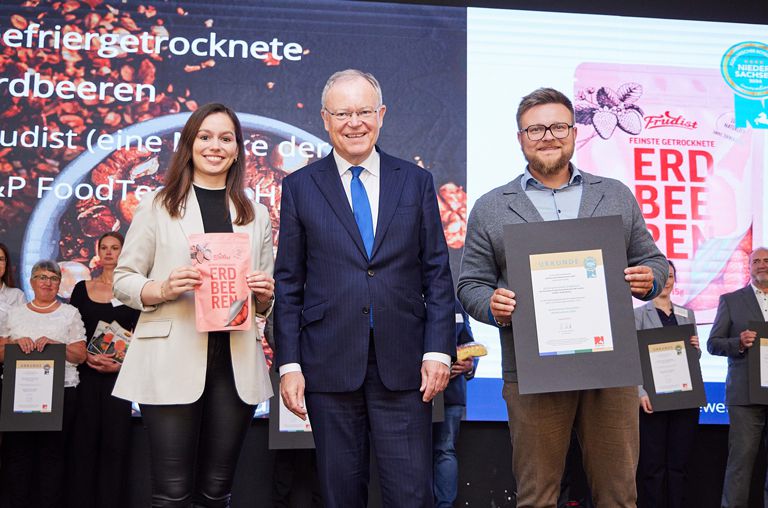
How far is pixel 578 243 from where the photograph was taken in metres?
2.21

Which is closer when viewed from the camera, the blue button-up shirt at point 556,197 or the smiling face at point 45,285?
the blue button-up shirt at point 556,197

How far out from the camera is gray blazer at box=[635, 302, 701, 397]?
4.86 m

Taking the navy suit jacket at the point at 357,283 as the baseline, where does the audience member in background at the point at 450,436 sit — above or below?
below

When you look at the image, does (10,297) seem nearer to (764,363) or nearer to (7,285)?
(7,285)

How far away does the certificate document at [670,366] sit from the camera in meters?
4.64

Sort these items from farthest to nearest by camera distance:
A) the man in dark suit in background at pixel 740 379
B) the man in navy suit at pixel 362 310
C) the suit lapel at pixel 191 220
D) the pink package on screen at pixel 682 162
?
the pink package on screen at pixel 682 162, the man in dark suit in background at pixel 740 379, the suit lapel at pixel 191 220, the man in navy suit at pixel 362 310

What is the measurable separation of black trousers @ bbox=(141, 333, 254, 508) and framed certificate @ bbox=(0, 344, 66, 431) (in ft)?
7.63

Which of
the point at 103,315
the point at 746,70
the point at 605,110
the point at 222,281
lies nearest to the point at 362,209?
the point at 222,281

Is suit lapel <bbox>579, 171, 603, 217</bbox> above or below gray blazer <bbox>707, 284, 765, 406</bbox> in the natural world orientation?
above

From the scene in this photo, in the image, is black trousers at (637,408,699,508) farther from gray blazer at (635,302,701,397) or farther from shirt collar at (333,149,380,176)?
shirt collar at (333,149,380,176)

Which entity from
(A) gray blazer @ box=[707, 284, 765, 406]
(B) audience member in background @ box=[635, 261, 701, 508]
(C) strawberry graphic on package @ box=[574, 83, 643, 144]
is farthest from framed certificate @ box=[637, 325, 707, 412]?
(C) strawberry graphic on package @ box=[574, 83, 643, 144]

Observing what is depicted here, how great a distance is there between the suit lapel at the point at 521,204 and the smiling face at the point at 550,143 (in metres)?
0.10

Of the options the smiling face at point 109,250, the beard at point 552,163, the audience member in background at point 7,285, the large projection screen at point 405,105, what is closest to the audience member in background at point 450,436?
the large projection screen at point 405,105

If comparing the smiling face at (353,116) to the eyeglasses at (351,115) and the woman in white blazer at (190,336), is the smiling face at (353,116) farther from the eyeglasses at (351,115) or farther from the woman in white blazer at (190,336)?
the woman in white blazer at (190,336)
